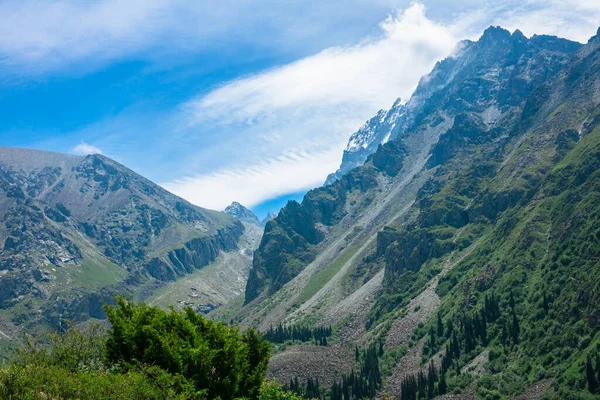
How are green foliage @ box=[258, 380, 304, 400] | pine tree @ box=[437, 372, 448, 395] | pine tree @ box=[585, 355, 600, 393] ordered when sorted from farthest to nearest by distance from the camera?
pine tree @ box=[437, 372, 448, 395]
pine tree @ box=[585, 355, 600, 393]
green foliage @ box=[258, 380, 304, 400]

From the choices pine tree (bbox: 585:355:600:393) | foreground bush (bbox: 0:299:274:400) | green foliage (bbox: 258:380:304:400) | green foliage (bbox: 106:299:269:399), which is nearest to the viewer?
foreground bush (bbox: 0:299:274:400)

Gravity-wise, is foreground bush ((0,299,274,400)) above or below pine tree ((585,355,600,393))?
above

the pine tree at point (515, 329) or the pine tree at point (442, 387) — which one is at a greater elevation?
the pine tree at point (515, 329)

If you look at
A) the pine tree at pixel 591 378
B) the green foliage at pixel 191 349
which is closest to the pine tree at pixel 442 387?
the pine tree at pixel 591 378

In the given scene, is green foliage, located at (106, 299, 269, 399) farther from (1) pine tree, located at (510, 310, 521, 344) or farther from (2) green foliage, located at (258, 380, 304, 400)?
(1) pine tree, located at (510, 310, 521, 344)

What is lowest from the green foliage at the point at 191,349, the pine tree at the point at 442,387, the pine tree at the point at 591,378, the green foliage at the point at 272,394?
the pine tree at the point at 442,387

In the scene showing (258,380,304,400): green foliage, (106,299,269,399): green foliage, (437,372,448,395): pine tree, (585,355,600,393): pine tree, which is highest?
(106,299,269,399): green foliage

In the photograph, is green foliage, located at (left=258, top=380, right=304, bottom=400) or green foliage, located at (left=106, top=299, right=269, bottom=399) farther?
green foliage, located at (left=258, top=380, right=304, bottom=400)

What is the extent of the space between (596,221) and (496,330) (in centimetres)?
5234

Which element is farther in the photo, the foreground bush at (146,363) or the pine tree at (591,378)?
the pine tree at (591,378)

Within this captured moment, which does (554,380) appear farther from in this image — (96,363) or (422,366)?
(96,363)

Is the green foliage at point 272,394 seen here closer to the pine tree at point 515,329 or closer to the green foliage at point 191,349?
the green foliage at point 191,349

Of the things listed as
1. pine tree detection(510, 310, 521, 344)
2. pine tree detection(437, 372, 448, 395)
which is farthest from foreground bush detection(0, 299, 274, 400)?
pine tree detection(510, 310, 521, 344)

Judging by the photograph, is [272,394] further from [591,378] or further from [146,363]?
[591,378]
